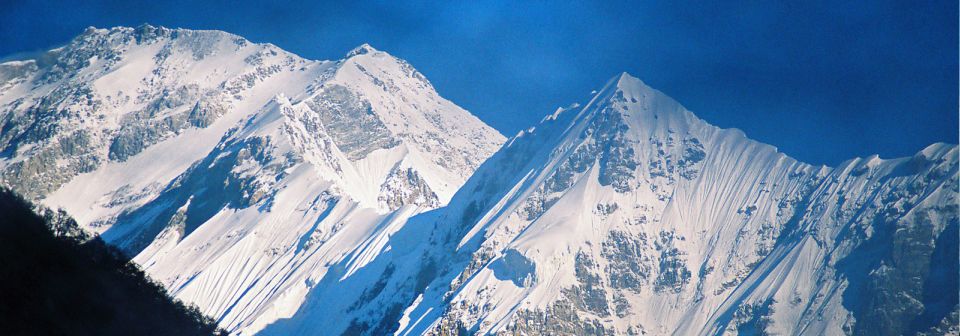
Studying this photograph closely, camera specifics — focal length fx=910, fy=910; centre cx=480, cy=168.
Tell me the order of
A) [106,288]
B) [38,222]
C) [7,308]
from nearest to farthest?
[7,308] → [106,288] → [38,222]

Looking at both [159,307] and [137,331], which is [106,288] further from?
[159,307]

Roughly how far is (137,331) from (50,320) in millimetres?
12099

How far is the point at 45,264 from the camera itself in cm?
6206

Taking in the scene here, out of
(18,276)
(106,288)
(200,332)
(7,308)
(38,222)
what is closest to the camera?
(7,308)

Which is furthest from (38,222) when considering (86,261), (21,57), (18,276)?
(21,57)

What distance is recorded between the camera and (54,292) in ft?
192

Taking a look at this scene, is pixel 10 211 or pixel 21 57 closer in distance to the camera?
pixel 10 211

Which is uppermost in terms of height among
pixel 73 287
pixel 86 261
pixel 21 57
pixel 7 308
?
pixel 21 57

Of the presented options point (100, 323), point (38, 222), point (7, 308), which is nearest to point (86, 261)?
point (38, 222)

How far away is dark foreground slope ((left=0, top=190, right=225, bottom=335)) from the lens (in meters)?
54.2

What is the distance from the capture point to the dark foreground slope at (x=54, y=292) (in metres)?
54.2

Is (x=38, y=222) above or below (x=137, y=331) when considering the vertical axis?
above

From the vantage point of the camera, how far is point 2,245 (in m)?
59.4

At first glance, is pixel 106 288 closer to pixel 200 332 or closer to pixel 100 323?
pixel 100 323
